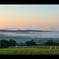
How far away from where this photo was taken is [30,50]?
7.11 ft

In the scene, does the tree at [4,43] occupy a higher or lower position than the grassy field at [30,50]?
higher

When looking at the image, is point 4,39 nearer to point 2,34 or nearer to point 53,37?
point 2,34

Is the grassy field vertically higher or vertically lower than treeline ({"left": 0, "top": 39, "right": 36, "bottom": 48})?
lower

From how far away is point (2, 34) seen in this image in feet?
7.20

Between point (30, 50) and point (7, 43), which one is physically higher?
point (7, 43)

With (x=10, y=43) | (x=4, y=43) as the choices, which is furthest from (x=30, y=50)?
(x=4, y=43)

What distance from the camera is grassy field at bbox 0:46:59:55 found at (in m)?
2.12

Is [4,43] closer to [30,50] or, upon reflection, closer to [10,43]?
[10,43]

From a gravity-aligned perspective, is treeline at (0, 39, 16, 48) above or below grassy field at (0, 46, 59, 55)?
above

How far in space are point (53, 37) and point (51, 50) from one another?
26cm

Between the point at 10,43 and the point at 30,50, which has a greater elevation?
the point at 10,43

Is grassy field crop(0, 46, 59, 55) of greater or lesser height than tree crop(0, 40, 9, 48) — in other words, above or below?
below

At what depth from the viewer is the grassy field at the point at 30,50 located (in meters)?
2.12
